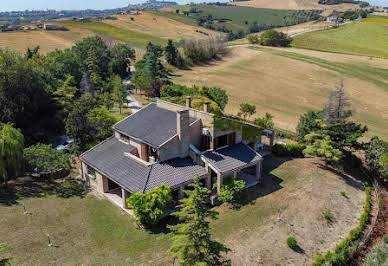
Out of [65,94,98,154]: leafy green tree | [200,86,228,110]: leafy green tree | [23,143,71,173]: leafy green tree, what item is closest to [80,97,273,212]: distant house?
[23,143,71,173]: leafy green tree

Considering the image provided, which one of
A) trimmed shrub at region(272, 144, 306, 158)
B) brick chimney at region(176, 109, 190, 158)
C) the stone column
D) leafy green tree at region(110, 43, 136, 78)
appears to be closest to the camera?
brick chimney at region(176, 109, 190, 158)

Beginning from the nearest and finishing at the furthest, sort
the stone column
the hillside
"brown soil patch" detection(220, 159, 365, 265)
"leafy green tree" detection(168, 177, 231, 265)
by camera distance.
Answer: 1. "leafy green tree" detection(168, 177, 231, 265)
2. "brown soil patch" detection(220, 159, 365, 265)
3. the stone column
4. the hillside

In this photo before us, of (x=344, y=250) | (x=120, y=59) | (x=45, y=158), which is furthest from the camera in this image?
(x=120, y=59)

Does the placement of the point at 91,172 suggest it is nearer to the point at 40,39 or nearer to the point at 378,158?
the point at 378,158

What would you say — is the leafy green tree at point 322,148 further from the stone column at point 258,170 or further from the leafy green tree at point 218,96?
the leafy green tree at point 218,96

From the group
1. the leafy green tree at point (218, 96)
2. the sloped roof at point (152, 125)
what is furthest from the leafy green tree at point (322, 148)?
the leafy green tree at point (218, 96)

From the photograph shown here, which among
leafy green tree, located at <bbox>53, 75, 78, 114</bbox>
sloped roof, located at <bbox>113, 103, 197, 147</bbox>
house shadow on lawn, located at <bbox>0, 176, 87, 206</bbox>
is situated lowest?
house shadow on lawn, located at <bbox>0, 176, 87, 206</bbox>

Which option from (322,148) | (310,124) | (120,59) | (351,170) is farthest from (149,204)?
(120,59)

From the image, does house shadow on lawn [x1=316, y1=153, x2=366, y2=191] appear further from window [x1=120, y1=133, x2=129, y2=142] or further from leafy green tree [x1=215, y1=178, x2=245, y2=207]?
window [x1=120, y1=133, x2=129, y2=142]
